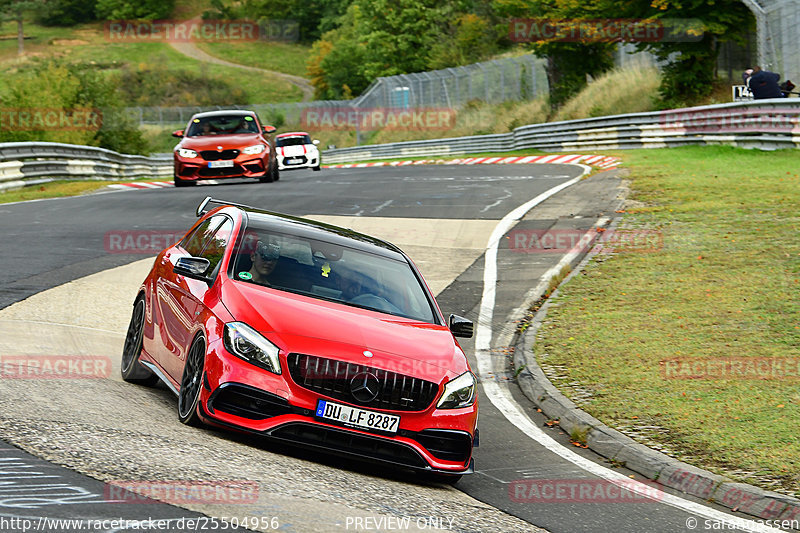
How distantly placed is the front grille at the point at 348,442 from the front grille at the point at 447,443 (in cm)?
11

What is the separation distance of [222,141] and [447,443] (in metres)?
19.2

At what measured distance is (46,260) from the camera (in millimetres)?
14922

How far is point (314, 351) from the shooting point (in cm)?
670

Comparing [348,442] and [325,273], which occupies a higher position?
[325,273]

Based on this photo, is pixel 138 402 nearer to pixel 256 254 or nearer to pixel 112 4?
pixel 256 254

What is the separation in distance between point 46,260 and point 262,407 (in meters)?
9.33

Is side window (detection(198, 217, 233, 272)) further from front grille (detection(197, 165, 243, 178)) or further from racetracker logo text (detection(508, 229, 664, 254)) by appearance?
front grille (detection(197, 165, 243, 178))

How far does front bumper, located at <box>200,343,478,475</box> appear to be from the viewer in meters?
6.60

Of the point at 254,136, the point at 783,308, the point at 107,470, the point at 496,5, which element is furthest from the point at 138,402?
the point at 496,5

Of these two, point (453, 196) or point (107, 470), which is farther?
point (453, 196)

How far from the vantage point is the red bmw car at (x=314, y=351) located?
6.65m

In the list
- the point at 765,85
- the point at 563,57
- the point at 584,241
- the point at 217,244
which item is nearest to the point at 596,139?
the point at 765,85

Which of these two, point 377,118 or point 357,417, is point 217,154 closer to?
point 357,417

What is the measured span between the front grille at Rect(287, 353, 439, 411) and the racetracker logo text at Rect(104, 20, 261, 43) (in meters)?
135
